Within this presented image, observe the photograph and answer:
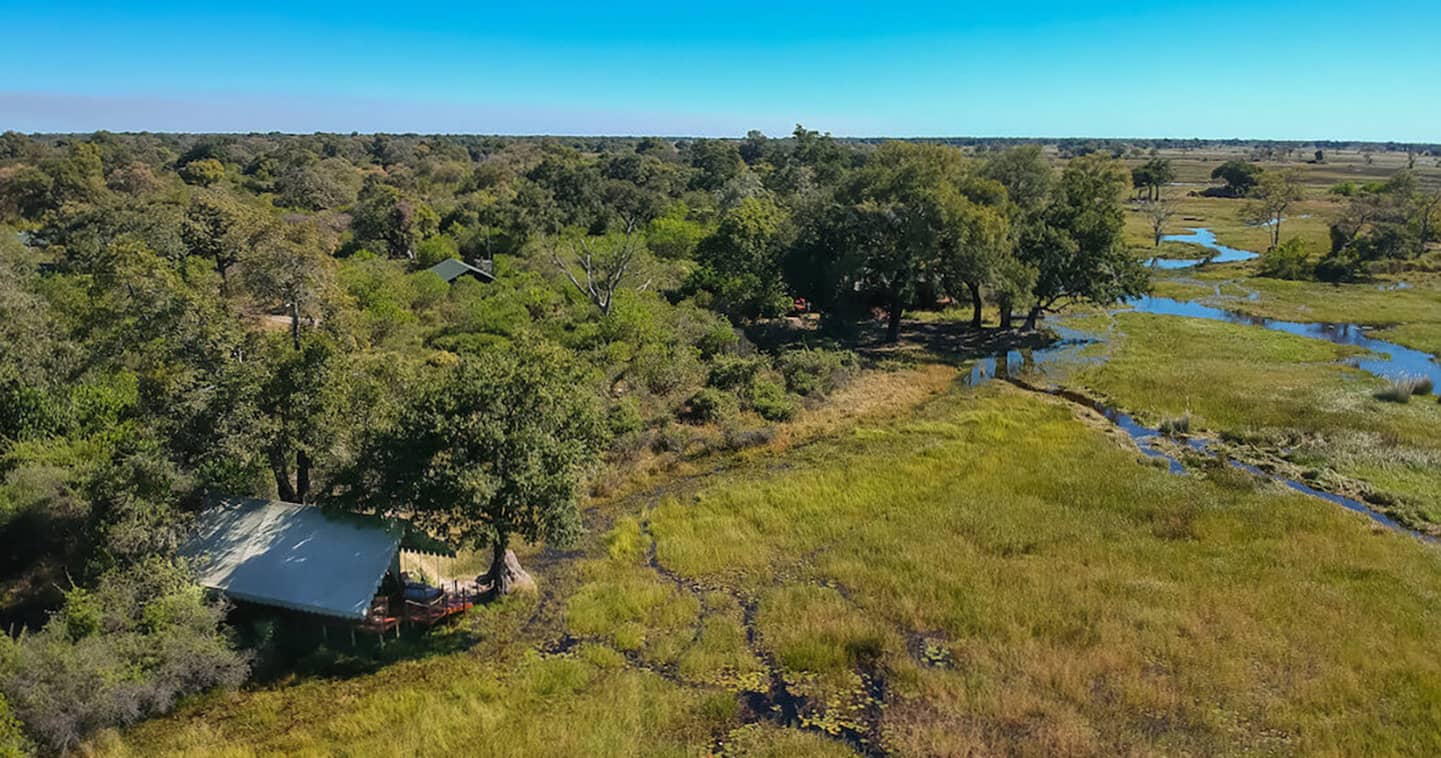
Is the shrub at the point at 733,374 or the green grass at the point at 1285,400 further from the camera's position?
the shrub at the point at 733,374

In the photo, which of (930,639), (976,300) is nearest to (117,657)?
(930,639)

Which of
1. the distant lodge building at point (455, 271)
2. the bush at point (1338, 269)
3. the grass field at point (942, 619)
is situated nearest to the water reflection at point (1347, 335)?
the grass field at point (942, 619)

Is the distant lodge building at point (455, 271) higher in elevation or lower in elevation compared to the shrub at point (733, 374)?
higher

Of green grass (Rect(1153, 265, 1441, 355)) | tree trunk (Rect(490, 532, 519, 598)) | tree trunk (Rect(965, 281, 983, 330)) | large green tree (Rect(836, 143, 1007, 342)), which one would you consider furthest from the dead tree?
green grass (Rect(1153, 265, 1441, 355))

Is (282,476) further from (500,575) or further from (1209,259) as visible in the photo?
(1209,259)

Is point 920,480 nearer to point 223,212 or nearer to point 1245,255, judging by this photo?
point 223,212

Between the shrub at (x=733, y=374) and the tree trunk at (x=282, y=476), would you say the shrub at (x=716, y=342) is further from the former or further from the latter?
the tree trunk at (x=282, y=476)
